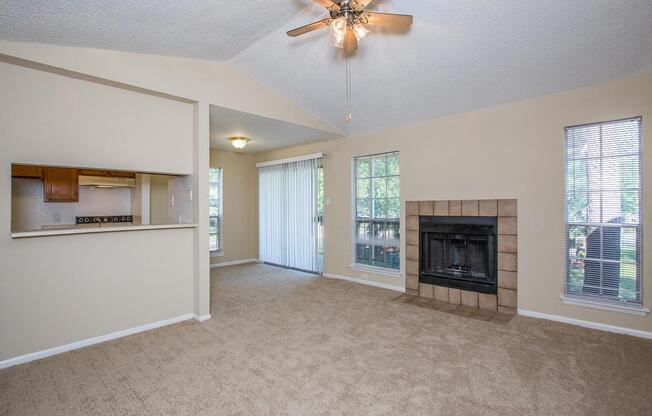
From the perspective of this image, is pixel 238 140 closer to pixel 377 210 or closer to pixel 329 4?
pixel 377 210

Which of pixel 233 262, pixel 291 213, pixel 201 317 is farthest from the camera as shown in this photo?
pixel 233 262

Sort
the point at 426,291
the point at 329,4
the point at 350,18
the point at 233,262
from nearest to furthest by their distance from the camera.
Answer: the point at 329,4
the point at 350,18
the point at 426,291
the point at 233,262

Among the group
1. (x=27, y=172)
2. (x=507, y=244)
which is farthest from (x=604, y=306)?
(x=27, y=172)

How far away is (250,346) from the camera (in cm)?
290

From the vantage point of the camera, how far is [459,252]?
13.9 feet

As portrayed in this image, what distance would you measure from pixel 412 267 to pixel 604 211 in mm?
2217

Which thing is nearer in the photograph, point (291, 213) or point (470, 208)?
point (470, 208)

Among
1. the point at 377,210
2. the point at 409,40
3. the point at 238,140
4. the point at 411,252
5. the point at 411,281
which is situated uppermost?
the point at 409,40

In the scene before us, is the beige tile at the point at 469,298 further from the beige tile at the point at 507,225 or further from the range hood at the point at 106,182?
the range hood at the point at 106,182

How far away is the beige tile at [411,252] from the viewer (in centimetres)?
453

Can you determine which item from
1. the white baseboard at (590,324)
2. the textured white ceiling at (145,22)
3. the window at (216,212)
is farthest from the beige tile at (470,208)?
the window at (216,212)

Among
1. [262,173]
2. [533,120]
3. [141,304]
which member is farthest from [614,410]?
[262,173]

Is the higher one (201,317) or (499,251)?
(499,251)

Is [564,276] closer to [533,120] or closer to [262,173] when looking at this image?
[533,120]
